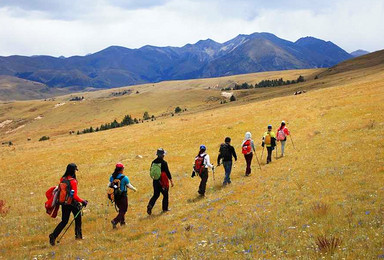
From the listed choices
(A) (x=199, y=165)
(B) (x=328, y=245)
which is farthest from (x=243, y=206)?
(B) (x=328, y=245)

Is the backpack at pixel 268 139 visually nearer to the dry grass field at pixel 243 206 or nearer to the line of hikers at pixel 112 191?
the dry grass field at pixel 243 206

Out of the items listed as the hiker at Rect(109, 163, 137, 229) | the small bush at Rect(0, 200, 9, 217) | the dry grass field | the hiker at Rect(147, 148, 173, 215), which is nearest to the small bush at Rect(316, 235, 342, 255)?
the dry grass field

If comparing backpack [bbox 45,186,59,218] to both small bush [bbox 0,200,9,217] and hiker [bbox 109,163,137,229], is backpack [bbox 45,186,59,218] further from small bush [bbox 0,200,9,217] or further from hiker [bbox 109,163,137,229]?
small bush [bbox 0,200,9,217]

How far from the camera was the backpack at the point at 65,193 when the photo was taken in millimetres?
13812

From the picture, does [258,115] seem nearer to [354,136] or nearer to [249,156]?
[354,136]

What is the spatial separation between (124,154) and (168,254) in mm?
33997

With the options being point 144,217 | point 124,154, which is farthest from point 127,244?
point 124,154

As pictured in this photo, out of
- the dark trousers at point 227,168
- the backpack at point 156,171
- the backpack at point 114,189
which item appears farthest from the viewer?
the dark trousers at point 227,168

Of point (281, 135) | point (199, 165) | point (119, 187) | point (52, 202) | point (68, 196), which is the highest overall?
point (68, 196)

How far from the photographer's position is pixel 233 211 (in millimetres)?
15023

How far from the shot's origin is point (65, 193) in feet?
45.3

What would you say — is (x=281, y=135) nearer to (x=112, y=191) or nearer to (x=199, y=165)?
(x=199, y=165)

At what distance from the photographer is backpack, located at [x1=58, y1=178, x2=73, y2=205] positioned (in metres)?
13.8

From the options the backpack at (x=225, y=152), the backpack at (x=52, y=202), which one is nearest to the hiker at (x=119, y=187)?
the backpack at (x=52, y=202)
